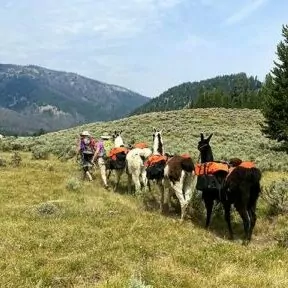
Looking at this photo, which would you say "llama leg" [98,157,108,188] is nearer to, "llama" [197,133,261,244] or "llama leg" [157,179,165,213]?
"llama leg" [157,179,165,213]

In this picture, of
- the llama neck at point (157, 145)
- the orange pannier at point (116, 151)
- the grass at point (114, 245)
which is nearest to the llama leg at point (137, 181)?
the grass at point (114, 245)

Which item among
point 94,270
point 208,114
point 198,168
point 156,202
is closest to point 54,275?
point 94,270

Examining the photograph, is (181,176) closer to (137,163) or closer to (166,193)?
(166,193)

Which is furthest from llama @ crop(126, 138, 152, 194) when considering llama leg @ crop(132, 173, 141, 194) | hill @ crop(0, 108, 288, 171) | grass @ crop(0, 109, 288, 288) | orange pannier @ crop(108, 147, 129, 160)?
hill @ crop(0, 108, 288, 171)

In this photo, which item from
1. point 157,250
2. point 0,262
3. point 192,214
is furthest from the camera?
point 192,214

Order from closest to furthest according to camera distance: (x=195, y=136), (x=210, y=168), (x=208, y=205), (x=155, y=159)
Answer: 1. (x=210, y=168)
2. (x=208, y=205)
3. (x=155, y=159)
4. (x=195, y=136)

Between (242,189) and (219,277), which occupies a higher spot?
(242,189)

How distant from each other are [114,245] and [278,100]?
28585 millimetres

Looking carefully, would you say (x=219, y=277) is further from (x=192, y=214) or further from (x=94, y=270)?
(x=192, y=214)

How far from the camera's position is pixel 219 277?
28.1 feet

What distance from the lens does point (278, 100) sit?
3688cm

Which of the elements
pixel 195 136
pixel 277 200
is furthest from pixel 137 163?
pixel 195 136

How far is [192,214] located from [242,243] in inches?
133

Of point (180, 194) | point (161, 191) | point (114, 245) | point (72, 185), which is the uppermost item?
point (180, 194)
